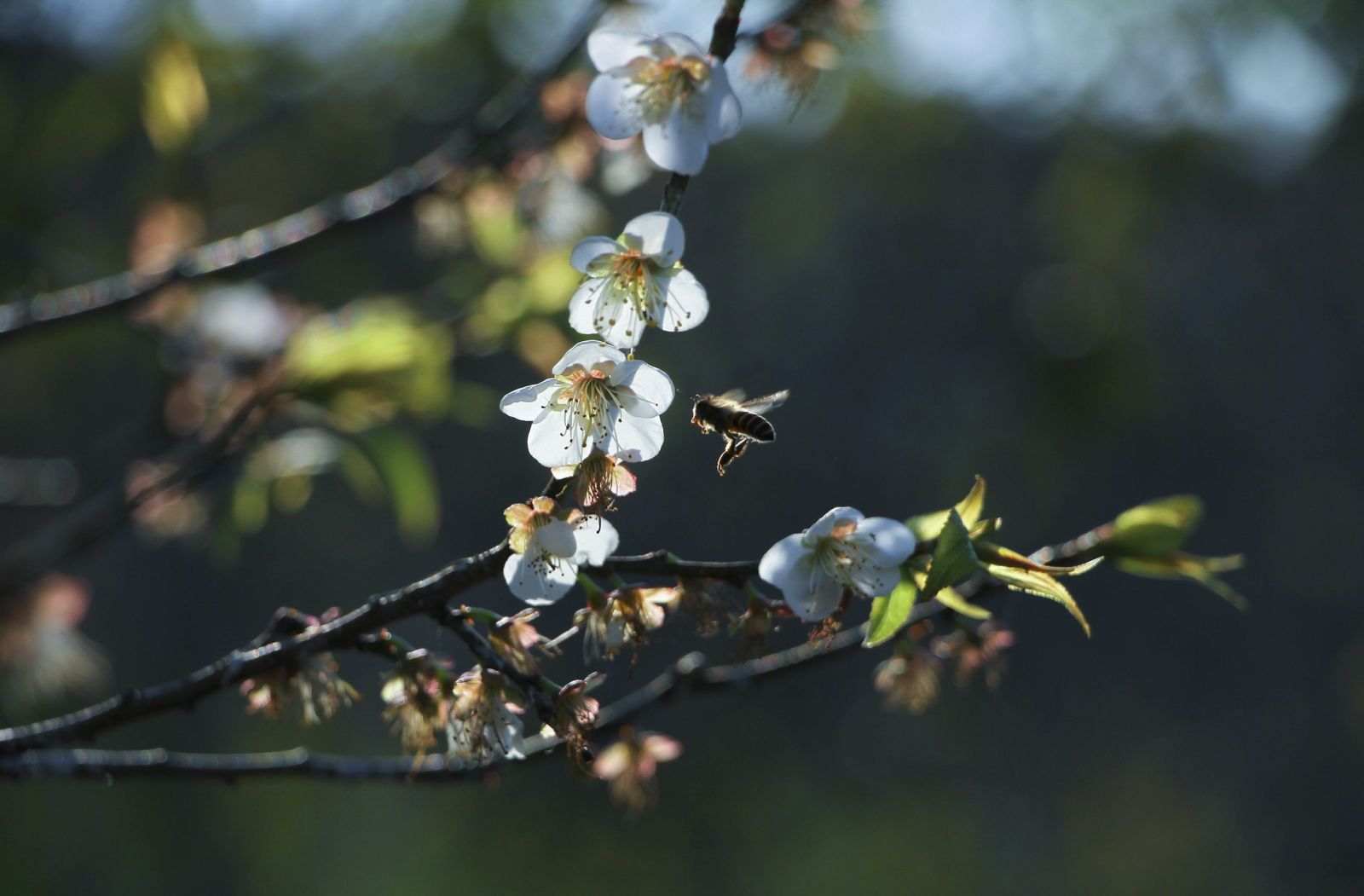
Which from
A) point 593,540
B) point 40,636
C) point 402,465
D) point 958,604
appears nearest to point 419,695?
point 593,540

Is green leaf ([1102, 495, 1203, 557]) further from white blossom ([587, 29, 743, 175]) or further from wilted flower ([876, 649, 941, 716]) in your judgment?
white blossom ([587, 29, 743, 175])

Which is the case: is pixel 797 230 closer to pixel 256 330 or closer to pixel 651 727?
pixel 651 727

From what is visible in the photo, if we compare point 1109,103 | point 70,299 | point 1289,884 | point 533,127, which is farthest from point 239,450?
point 1109,103

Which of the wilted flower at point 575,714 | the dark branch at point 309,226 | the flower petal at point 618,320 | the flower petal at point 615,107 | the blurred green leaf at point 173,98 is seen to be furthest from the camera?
the blurred green leaf at point 173,98

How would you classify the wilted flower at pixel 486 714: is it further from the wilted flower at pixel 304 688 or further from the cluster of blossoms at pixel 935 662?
the cluster of blossoms at pixel 935 662

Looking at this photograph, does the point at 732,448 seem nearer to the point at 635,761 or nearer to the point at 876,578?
the point at 876,578

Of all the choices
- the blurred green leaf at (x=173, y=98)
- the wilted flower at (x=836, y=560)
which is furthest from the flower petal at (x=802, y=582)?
the blurred green leaf at (x=173, y=98)
